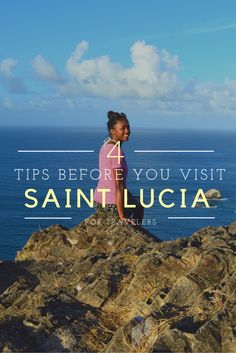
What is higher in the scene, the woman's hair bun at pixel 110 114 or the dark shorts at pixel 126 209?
the woman's hair bun at pixel 110 114

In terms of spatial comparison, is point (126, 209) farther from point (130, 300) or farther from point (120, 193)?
point (130, 300)

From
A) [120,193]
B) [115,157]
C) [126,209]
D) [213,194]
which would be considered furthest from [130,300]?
[213,194]

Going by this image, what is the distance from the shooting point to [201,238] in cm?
1248

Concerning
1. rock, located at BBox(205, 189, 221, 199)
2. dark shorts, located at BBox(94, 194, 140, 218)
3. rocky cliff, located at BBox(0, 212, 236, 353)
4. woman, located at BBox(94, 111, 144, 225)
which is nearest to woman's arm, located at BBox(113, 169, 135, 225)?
A: woman, located at BBox(94, 111, 144, 225)

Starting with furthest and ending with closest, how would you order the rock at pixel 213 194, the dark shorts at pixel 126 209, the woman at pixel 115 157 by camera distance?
the rock at pixel 213 194, the dark shorts at pixel 126 209, the woman at pixel 115 157

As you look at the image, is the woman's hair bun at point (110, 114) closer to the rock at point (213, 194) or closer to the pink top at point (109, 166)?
the pink top at point (109, 166)

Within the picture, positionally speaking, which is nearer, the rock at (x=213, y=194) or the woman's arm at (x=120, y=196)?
the woman's arm at (x=120, y=196)

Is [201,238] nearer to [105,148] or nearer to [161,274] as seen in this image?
[161,274]

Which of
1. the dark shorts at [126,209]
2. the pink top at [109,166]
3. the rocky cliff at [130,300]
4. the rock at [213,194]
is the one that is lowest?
the rocky cliff at [130,300]

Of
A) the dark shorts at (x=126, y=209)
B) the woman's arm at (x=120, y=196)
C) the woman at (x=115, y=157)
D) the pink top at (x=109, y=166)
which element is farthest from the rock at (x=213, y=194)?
the woman at (x=115, y=157)

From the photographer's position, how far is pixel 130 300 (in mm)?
9773

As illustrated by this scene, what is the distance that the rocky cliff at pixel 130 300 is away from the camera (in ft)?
26.2

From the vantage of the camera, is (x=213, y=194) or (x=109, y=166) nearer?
(x=109, y=166)

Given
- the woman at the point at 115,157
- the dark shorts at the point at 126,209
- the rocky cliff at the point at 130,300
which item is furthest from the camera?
the dark shorts at the point at 126,209
